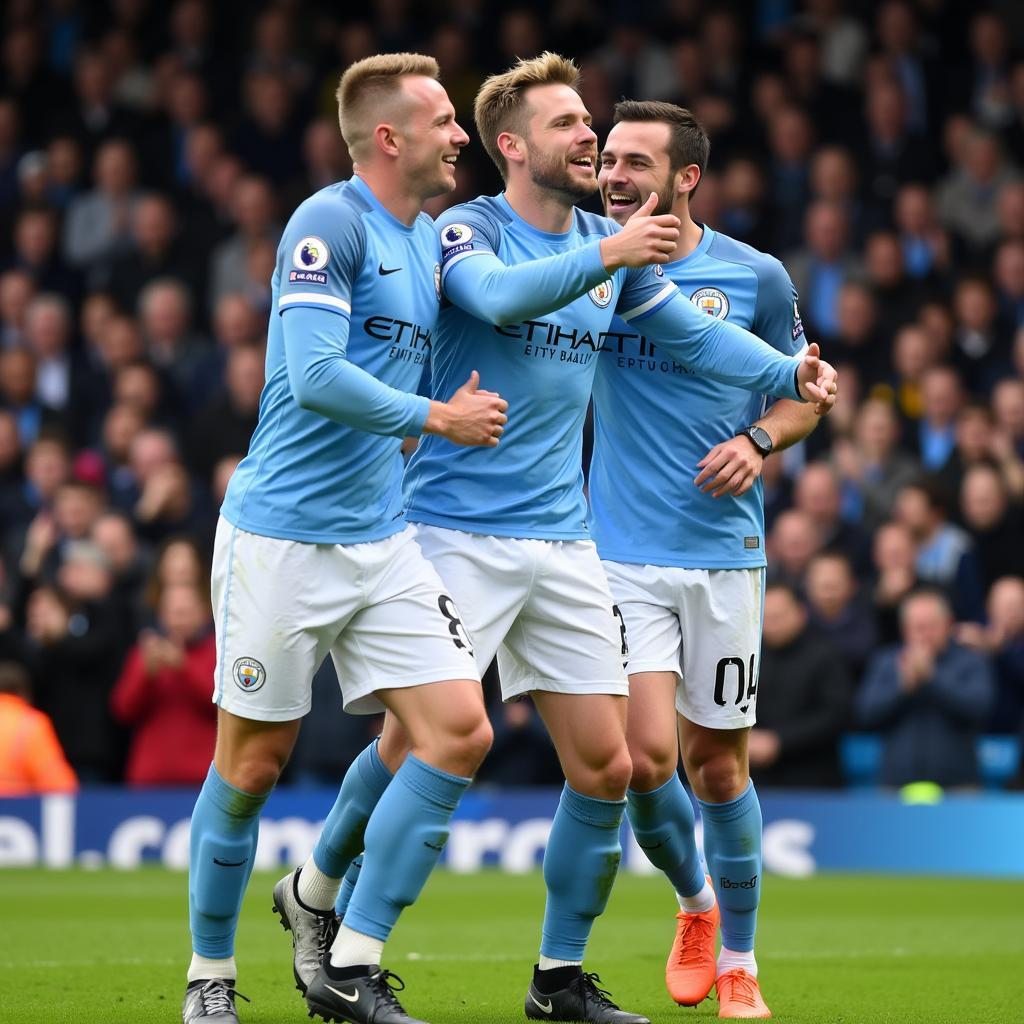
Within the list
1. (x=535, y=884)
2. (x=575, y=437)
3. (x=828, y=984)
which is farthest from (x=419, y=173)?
(x=535, y=884)

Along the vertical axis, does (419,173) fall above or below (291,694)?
above

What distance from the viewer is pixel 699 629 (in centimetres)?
662

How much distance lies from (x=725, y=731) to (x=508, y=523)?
116cm

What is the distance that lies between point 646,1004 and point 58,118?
493 inches

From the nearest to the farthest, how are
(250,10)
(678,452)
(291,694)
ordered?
(291,694) → (678,452) → (250,10)

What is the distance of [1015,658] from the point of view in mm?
11773

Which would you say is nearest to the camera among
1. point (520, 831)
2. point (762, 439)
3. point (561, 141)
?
point (561, 141)

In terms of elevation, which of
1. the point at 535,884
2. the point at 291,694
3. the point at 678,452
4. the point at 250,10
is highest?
the point at 250,10

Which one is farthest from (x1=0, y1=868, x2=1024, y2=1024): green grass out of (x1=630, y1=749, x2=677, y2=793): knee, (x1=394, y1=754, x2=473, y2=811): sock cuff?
(x1=394, y1=754, x2=473, y2=811): sock cuff

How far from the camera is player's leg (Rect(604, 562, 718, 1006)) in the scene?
644 centimetres

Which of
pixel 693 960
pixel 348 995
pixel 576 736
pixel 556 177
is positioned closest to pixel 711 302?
pixel 556 177

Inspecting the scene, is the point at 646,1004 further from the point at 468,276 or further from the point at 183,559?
the point at 183,559

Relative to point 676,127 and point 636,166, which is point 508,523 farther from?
point 676,127

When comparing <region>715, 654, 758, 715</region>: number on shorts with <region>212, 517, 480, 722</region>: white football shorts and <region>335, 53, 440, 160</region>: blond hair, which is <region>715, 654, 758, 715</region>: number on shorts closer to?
<region>212, 517, 480, 722</region>: white football shorts
